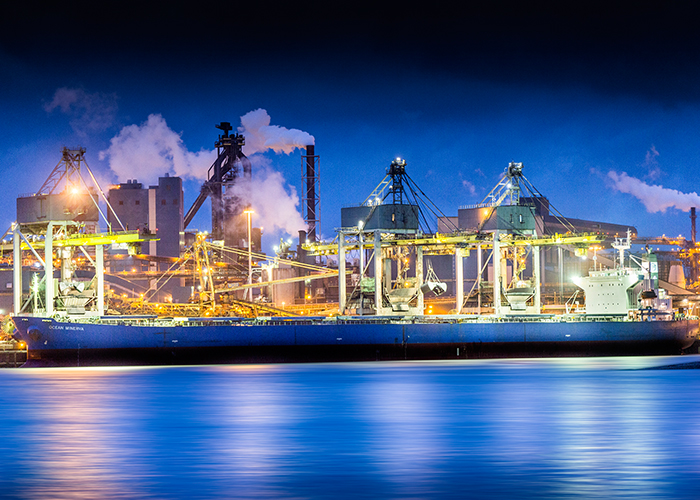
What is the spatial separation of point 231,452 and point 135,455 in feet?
6.05

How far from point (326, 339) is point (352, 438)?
27.1m

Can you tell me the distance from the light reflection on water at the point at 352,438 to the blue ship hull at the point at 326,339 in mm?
9945

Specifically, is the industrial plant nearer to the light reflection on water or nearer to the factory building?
the factory building

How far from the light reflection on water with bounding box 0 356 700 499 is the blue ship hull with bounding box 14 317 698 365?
9.94 m

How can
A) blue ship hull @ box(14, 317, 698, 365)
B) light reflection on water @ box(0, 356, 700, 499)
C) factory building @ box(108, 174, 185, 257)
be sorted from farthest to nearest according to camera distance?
1. factory building @ box(108, 174, 185, 257)
2. blue ship hull @ box(14, 317, 698, 365)
3. light reflection on water @ box(0, 356, 700, 499)

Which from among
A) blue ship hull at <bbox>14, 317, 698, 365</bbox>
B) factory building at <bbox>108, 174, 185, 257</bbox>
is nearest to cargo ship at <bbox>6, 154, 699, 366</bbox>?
blue ship hull at <bbox>14, 317, 698, 365</bbox>

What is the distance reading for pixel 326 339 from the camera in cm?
4397

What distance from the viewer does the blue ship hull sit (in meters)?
42.0

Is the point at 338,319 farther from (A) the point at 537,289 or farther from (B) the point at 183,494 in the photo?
(B) the point at 183,494

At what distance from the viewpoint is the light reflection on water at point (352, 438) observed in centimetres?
1202

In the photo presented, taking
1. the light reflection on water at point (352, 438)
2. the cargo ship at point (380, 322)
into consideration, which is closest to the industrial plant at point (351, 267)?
the cargo ship at point (380, 322)

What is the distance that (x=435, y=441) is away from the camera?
53.3ft

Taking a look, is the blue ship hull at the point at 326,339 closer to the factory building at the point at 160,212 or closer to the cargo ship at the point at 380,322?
the cargo ship at the point at 380,322

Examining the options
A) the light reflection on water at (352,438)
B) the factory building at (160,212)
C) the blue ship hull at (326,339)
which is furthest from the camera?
the factory building at (160,212)
